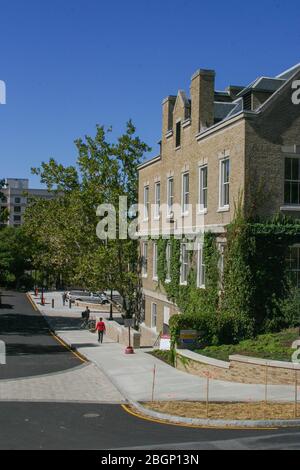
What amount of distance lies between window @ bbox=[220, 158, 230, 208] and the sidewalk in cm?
769

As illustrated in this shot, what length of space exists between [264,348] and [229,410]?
21.9 feet

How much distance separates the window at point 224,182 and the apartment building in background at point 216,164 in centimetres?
5

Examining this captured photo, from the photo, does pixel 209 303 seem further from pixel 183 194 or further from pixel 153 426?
pixel 153 426

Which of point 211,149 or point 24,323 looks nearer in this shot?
point 211,149

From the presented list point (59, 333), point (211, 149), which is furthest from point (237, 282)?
point (59, 333)

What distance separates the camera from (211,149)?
Result: 92.5 ft

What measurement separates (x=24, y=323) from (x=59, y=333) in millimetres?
7922

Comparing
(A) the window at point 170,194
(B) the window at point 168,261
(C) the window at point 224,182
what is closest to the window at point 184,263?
(B) the window at point 168,261

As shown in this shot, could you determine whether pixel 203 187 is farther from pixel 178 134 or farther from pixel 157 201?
pixel 157 201

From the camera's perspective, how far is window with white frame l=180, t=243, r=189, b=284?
3144cm

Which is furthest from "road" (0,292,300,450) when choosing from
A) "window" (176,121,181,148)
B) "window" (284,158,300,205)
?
"window" (176,121,181,148)

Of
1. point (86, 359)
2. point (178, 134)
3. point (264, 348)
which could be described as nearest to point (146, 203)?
point (178, 134)
